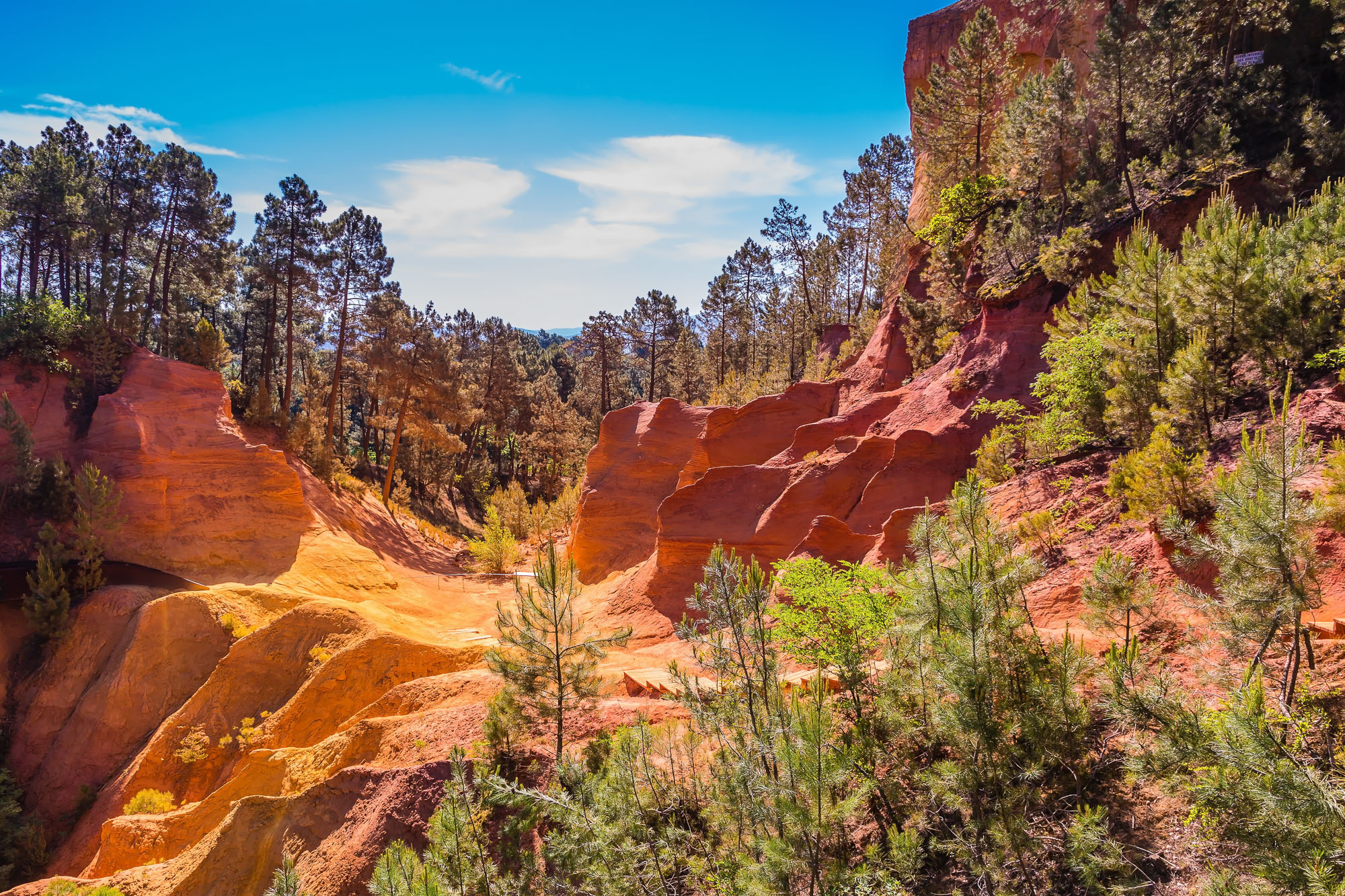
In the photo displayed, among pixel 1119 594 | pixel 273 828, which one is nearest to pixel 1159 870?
pixel 1119 594

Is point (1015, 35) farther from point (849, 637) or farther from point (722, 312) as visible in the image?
point (849, 637)

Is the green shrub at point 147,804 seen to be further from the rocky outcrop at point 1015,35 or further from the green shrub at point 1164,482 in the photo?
the rocky outcrop at point 1015,35

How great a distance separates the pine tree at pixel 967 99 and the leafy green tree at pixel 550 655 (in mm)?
27858

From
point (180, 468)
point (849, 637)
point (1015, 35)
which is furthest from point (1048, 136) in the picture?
point (180, 468)

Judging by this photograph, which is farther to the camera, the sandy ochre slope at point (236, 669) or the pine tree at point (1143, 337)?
the pine tree at point (1143, 337)

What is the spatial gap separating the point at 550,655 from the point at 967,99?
33578 mm

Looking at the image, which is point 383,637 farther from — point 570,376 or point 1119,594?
point 570,376

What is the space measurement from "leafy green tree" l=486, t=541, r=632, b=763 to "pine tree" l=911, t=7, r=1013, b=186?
2786 cm

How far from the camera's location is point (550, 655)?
31.9ft

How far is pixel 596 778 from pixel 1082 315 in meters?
15.8

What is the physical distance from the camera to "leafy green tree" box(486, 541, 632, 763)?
31.8ft

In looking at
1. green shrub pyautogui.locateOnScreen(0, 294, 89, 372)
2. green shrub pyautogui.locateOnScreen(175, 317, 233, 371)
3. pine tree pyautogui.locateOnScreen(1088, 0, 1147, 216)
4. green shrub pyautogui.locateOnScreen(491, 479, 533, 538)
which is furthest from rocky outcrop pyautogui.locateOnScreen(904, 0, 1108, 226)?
green shrub pyautogui.locateOnScreen(0, 294, 89, 372)

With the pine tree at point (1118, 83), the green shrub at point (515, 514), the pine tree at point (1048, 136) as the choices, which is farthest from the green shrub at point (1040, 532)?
the green shrub at point (515, 514)

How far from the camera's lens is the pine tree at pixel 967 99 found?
28.2 metres
